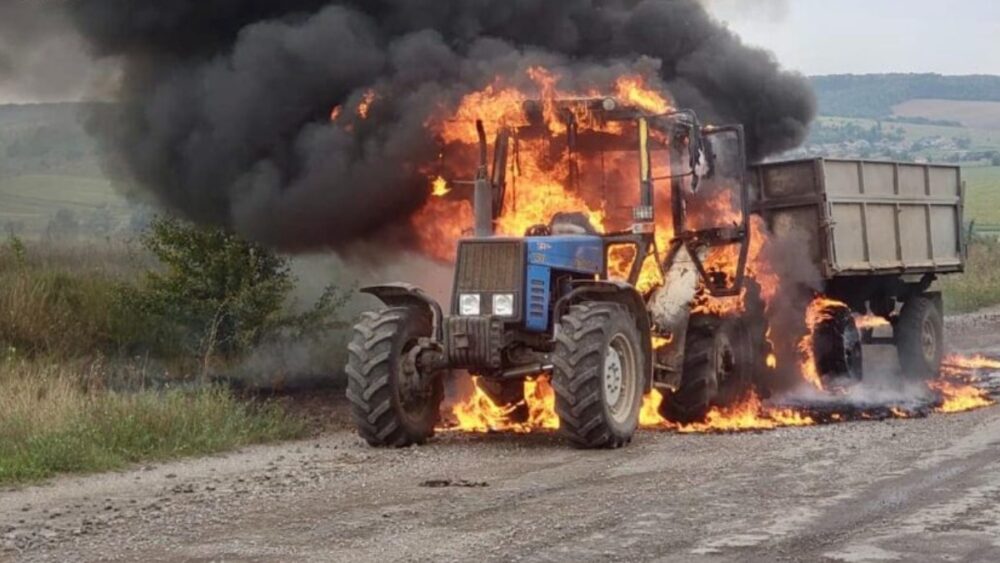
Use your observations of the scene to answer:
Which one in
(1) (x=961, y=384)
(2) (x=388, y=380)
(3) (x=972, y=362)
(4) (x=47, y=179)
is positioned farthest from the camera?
(4) (x=47, y=179)

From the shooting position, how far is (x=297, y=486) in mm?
10594

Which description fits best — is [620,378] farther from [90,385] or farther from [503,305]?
[90,385]

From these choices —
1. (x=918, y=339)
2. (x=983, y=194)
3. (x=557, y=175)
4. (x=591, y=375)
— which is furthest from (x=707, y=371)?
(x=983, y=194)

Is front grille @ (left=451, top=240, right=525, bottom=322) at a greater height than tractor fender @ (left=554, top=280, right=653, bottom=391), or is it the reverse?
front grille @ (left=451, top=240, right=525, bottom=322)

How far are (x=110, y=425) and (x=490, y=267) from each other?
139 inches

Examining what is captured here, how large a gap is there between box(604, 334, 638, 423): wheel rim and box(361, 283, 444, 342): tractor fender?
4.84ft

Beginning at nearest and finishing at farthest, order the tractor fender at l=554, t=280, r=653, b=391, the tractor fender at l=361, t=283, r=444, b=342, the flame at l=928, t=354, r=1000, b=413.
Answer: the tractor fender at l=554, t=280, r=653, b=391 < the tractor fender at l=361, t=283, r=444, b=342 < the flame at l=928, t=354, r=1000, b=413

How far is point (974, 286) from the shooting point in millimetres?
35000

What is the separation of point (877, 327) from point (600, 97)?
7428 millimetres

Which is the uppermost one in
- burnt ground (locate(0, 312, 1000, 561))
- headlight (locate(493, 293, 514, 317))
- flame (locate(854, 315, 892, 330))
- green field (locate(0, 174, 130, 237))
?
green field (locate(0, 174, 130, 237))

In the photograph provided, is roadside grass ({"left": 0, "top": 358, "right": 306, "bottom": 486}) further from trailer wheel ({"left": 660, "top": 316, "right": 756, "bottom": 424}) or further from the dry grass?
trailer wheel ({"left": 660, "top": 316, "right": 756, "bottom": 424})

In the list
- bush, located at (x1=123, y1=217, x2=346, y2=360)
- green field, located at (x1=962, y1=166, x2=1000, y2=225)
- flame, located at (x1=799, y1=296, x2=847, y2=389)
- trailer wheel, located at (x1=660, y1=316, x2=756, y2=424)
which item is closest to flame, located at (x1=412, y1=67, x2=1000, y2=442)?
trailer wheel, located at (x1=660, y1=316, x2=756, y2=424)

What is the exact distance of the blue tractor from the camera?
40.1 feet

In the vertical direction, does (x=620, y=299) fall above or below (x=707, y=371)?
above
